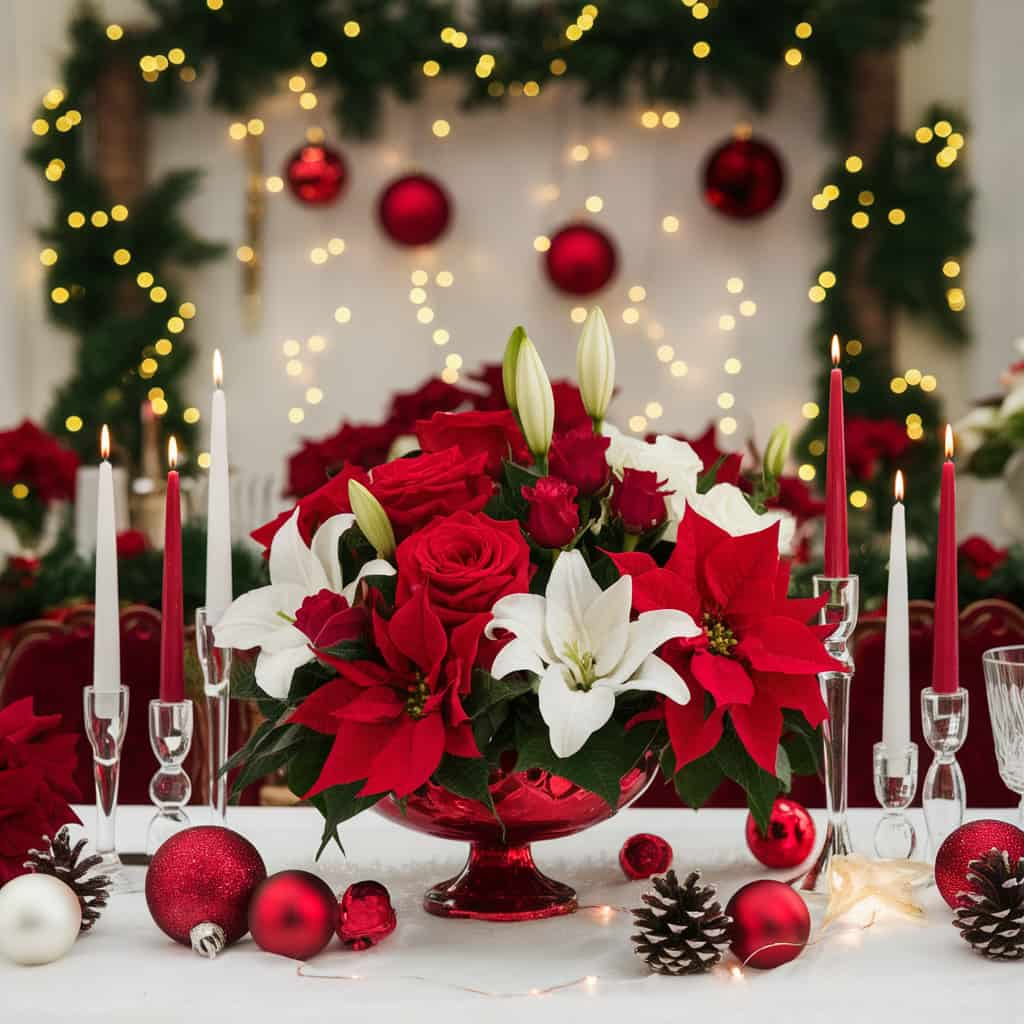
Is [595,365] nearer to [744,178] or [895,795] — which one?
[895,795]

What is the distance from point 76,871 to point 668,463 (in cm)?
45

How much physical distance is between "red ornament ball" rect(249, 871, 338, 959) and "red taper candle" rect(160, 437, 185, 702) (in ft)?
0.59

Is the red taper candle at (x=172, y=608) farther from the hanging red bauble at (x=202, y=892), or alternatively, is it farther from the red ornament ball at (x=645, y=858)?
the red ornament ball at (x=645, y=858)

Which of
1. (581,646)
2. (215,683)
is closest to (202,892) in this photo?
(215,683)

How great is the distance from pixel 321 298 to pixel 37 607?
2617 mm

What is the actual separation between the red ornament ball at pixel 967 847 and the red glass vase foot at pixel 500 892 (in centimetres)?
24

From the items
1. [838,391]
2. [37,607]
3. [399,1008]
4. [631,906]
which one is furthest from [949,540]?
[37,607]

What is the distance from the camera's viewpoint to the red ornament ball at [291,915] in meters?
0.85

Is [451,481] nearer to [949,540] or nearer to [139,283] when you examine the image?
[949,540]

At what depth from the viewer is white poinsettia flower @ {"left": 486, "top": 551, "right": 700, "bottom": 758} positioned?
0.80m

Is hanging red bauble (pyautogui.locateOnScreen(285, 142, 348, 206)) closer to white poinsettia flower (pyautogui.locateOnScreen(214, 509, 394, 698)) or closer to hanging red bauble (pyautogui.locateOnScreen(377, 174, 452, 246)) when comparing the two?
hanging red bauble (pyautogui.locateOnScreen(377, 174, 452, 246))

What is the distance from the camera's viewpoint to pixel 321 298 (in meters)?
4.55

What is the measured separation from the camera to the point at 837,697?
3.20 feet

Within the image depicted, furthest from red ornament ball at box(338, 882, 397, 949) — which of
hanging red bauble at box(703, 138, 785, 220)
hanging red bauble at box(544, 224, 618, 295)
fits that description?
hanging red bauble at box(703, 138, 785, 220)
